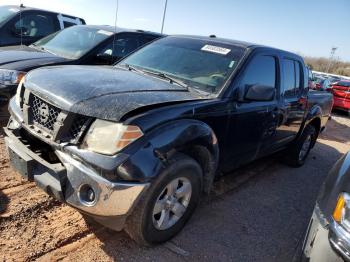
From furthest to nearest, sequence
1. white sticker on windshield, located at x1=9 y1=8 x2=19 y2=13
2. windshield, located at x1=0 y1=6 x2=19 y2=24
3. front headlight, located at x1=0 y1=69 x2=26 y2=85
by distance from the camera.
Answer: white sticker on windshield, located at x1=9 y1=8 x2=19 y2=13, windshield, located at x1=0 y1=6 x2=19 y2=24, front headlight, located at x1=0 y1=69 x2=26 y2=85

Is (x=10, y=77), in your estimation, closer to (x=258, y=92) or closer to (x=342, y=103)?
(x=258, y=92)

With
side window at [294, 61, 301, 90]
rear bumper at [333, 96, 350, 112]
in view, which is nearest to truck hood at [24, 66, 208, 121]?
side window at [294, 61, 301, 90]

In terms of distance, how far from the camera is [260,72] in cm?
406

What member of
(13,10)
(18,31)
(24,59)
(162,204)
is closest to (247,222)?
(162,204)

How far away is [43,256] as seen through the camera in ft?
8.98

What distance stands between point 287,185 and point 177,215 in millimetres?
2652

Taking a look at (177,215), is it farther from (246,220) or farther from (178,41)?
(178,41)

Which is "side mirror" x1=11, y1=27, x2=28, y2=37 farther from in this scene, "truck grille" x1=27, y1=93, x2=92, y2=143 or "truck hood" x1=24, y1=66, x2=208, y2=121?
"truck grille" x1=27, y1=93, x2=92, y2=143

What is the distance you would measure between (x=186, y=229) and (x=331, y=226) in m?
1.49

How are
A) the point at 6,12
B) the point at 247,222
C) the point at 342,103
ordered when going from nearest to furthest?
the point at 247,222
the point at 6,12
the point at 342,103

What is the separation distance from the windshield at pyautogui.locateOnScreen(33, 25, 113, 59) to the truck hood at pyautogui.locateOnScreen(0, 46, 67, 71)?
1.04 ft

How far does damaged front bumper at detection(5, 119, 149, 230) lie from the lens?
245cm

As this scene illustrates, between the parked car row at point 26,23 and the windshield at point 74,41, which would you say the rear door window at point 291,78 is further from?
the parked car row at point 26,23

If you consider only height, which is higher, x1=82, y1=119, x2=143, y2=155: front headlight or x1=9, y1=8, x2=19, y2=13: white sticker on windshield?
x1=82, y1=119, x2=143, y2=155: front headlight
